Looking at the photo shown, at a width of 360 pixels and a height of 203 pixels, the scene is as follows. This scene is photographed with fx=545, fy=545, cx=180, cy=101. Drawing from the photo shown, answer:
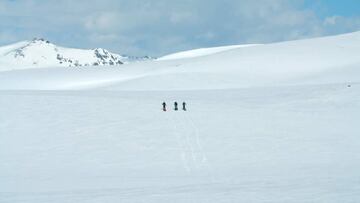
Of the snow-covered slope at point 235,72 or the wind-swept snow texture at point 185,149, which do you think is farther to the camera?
the snow-covered slope at point 235,72

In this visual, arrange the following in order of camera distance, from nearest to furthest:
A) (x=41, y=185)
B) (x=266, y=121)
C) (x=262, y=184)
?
1. (x=262, y=184)
2. (x=41, y=185)
3. (x=266, y=121)

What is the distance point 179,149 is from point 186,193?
1007 cm

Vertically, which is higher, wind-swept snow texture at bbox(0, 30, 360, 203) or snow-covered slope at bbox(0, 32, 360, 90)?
snow-covered slope at bbox(0, 32, 360, 90)

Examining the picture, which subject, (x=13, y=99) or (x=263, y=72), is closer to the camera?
(x=13, y=99)

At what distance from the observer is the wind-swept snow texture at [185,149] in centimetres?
1371

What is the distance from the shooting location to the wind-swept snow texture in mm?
13711

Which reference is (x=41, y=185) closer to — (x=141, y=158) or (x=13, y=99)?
(x=141, y=158)

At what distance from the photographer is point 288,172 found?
17.2 metres

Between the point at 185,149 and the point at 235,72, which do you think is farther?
the point at 235,72

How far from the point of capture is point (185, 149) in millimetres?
23266

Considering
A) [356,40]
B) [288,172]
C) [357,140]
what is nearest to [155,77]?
[356,40]

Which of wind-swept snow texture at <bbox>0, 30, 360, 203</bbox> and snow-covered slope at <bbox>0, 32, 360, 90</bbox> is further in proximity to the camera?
snow-covered slope at <bbox>0, 32, 360, 90</bbox>

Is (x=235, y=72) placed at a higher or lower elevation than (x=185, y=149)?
higher

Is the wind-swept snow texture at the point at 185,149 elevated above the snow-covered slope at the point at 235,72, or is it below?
below
